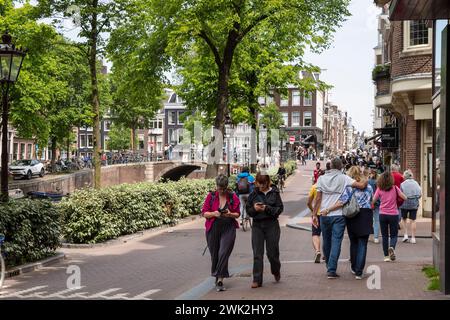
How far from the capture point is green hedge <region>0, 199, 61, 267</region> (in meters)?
11.9

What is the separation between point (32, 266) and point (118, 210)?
540cm

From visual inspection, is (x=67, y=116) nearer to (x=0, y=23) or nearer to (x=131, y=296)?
(x=0, y=23)

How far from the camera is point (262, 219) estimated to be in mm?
9383

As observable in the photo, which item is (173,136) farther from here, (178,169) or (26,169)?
(26,169)

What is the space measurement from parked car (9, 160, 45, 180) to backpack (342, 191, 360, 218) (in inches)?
1523

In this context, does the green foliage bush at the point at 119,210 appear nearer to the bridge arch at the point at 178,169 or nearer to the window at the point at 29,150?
the bridge arch at the point at 178,169

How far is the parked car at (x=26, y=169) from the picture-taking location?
150 feet

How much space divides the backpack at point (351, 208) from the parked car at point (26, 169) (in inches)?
1523

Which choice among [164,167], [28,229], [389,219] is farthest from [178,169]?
[389,219]

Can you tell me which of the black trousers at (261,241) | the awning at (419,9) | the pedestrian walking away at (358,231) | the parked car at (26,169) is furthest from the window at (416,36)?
the parked car at (26,169)

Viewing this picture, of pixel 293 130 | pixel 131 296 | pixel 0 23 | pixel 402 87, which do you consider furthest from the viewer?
pixel 293 130
